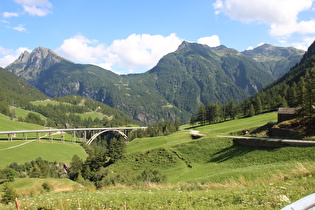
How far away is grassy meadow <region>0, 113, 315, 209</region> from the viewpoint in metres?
8.52

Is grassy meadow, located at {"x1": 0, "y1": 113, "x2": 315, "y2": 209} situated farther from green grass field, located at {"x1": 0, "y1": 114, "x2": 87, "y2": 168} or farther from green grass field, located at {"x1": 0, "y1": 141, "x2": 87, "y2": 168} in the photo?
green grass field, located at {"x1": 0, "y1": 114, "x2": 87, "y2": 168}

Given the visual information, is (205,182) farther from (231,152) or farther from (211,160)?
(231,152)

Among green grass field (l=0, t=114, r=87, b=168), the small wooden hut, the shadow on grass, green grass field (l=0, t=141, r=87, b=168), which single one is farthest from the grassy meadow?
the small wooden hut

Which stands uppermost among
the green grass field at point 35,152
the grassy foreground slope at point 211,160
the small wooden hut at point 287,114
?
the small wooden hut at point 287,114

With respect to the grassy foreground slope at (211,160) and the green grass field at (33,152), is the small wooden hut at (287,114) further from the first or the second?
the green grass field at (33,152)

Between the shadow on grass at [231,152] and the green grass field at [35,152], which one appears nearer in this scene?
the shadow on grass at [231,152]

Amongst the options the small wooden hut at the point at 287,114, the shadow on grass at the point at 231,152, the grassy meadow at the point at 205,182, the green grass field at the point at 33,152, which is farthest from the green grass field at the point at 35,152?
the small wooden hut at the point at 287,114

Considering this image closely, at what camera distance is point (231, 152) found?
38.3 metres

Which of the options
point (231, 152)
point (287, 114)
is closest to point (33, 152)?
point (231, 152)

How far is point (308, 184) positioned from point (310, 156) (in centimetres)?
2242

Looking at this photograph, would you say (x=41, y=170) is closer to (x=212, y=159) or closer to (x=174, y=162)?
(x=174, y=162)

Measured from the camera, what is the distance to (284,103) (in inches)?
3233

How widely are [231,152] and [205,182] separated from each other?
1990cm

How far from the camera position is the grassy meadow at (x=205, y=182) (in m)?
8.52
